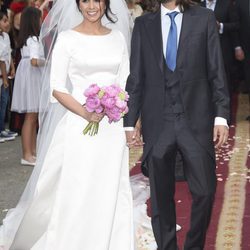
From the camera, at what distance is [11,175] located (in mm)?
7648

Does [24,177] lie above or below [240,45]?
below

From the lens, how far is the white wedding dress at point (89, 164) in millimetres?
4461

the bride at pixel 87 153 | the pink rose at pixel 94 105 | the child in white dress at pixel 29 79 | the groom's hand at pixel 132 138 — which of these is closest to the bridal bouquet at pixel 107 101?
the pink rose at pixel 94 105

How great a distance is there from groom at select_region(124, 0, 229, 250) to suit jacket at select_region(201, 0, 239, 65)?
5.24m

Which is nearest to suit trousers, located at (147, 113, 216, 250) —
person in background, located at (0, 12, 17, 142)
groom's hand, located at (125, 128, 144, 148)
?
groom's hand, located at (125, 128, 144, 148)

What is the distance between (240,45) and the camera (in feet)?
32.6

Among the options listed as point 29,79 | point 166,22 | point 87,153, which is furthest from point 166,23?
point 29,79

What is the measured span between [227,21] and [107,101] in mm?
5815

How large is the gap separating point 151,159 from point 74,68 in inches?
31.6

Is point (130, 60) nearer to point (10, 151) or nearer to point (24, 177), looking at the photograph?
point (24, 177)

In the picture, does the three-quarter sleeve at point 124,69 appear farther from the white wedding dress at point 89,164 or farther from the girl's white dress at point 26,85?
the girl's white dress at point 26,85

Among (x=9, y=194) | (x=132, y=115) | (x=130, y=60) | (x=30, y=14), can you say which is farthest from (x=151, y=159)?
(x=30, y=14)

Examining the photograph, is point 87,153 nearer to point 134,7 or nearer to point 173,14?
point 173,14

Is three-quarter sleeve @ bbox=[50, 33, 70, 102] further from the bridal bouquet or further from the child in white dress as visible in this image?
the child in white dress
